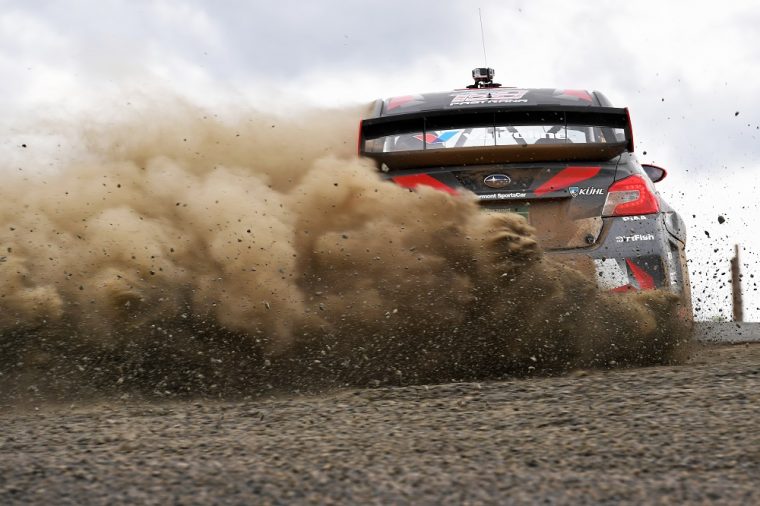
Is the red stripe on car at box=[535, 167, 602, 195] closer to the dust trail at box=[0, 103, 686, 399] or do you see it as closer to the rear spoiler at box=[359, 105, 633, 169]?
the rear spoiler at box=[359, 105, 633, 169]

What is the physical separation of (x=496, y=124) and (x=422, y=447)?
9.91ft

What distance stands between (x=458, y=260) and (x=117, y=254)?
76.0 inches

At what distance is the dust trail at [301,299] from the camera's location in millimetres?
5188

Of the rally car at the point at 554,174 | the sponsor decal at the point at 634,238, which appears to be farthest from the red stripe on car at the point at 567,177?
the sponsor decal at the point at 634,238

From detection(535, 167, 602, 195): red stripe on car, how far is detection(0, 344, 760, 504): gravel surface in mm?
1484

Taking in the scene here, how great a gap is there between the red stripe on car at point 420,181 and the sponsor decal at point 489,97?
0.75 meters

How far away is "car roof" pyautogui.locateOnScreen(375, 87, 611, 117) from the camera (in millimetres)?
6535

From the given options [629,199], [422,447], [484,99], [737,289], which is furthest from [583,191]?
[737,289]

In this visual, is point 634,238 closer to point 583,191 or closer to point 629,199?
point 629,199

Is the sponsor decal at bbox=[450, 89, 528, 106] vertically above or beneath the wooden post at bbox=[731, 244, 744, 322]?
above

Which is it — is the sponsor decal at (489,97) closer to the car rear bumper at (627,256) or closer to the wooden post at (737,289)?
the car rear bumper at (627,256)

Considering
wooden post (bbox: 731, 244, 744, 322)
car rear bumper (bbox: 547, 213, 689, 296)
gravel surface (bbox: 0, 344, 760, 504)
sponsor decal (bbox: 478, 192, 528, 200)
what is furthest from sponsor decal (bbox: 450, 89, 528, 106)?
wooden post (bbox: 731, 244, 744, 322)

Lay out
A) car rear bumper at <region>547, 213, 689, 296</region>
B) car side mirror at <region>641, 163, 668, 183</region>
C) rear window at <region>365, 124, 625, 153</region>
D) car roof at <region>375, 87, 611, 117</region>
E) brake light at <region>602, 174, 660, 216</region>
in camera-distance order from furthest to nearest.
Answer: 1. car side mirror at <region>641, 163, 668, 183</region>
2. car roof at <region>375, 87, 611, 117</region>
3. rear window at <region>365, 124, 625, 153</region>
4. brake light at <region>602, 174, 660, 216</region>
5. car rear bumper at <region>547, 213, 689, 296</region>

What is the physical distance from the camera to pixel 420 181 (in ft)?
19.2
